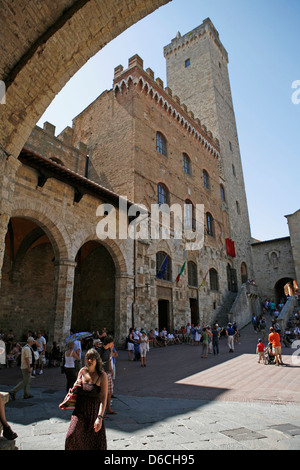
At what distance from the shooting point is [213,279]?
2119cm

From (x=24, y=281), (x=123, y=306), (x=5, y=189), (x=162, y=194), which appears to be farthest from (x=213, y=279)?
(x=5, y=189)

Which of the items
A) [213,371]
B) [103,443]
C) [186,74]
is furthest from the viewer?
[186,74]

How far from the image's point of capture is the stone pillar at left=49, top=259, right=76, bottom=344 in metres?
9.95

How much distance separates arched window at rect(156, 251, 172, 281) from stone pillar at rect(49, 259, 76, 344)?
5864 millimetres

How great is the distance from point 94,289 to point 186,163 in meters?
11.6

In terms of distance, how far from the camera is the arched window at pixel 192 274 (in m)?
18.6

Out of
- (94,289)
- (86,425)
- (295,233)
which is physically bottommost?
(86,425)

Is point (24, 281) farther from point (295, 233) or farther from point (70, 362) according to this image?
point (295, 233)

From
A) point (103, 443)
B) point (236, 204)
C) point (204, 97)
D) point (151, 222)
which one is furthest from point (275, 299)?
point (103, 443)

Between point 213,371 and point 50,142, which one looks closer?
point 213,371

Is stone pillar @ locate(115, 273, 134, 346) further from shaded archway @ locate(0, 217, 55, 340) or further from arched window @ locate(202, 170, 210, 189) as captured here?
arched window @ locate(202, 170, 210, 189)

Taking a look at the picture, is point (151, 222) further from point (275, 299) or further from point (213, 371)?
point (275, 299)

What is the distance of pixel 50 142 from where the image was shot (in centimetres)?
1562

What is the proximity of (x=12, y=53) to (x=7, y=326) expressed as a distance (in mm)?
12139
